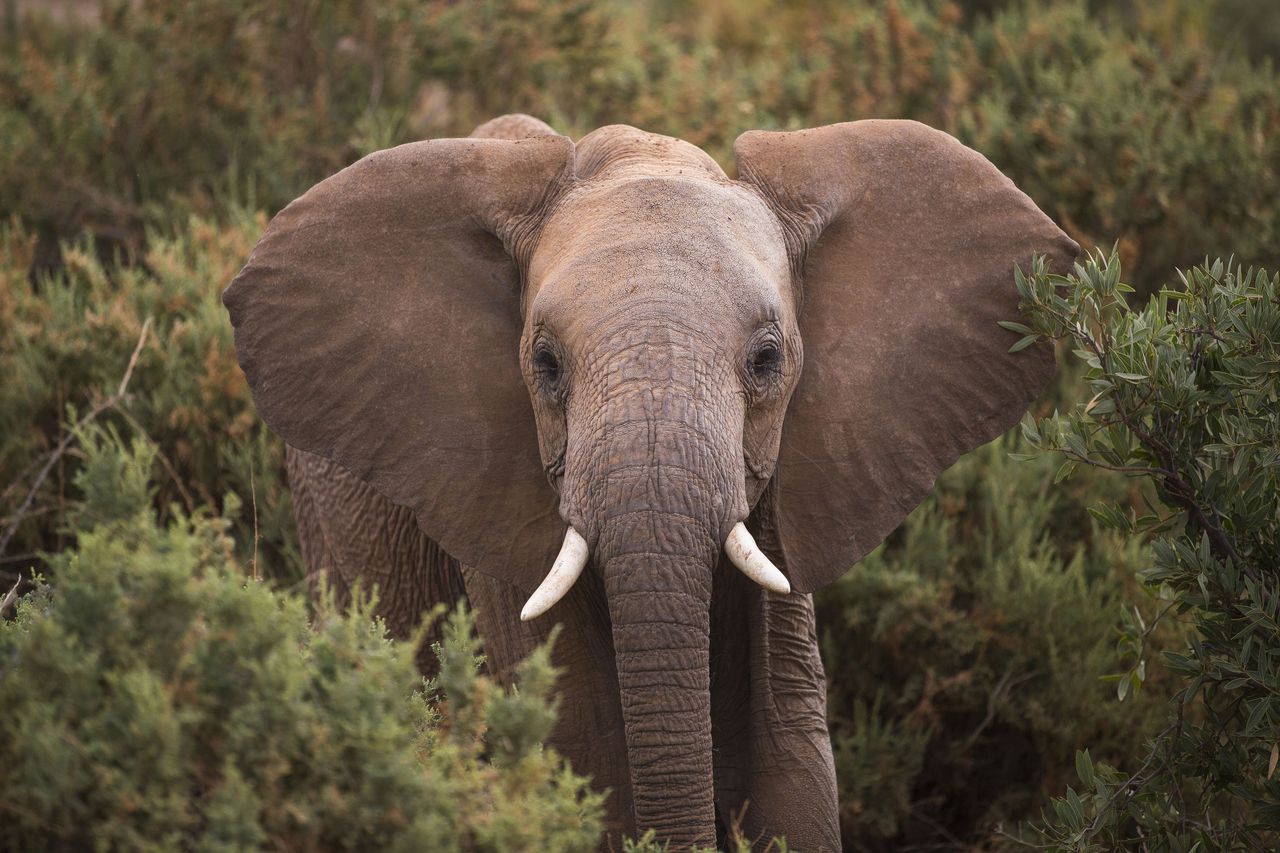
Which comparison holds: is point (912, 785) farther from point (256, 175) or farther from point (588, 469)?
point (256, 175)

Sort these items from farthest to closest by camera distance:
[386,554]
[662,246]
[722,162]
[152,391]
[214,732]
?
[722,162] < [152,391] < [386,554] < [662,246] < [214,732]

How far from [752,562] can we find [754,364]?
49 cm

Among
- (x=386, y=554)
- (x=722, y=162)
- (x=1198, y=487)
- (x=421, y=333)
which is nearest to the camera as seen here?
(x=1198, y=487)

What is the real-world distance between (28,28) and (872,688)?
7315 mm

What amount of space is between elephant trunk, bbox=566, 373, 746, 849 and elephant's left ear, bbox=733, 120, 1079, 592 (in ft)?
1.78

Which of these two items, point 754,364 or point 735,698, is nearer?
point 754,364

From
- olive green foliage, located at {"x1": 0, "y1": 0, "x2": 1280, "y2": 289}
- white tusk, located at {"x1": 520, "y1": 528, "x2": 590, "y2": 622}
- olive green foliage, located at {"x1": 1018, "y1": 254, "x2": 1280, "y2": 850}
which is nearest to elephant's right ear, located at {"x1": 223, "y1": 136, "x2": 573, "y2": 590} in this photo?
white tusk, located at {"x1": 520, "y1": 528, "x2": 590, "y2": 622}

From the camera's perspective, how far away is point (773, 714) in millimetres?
4305

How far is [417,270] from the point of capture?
423cm

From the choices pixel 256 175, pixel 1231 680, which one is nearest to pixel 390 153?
pixel 1231 680

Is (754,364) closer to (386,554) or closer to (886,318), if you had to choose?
(886,318)

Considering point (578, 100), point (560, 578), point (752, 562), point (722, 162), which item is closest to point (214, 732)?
point (560, 578)

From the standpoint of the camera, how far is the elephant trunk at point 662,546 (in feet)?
11.4

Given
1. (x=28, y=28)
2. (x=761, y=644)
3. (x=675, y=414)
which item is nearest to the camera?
(x=675, y=414)
